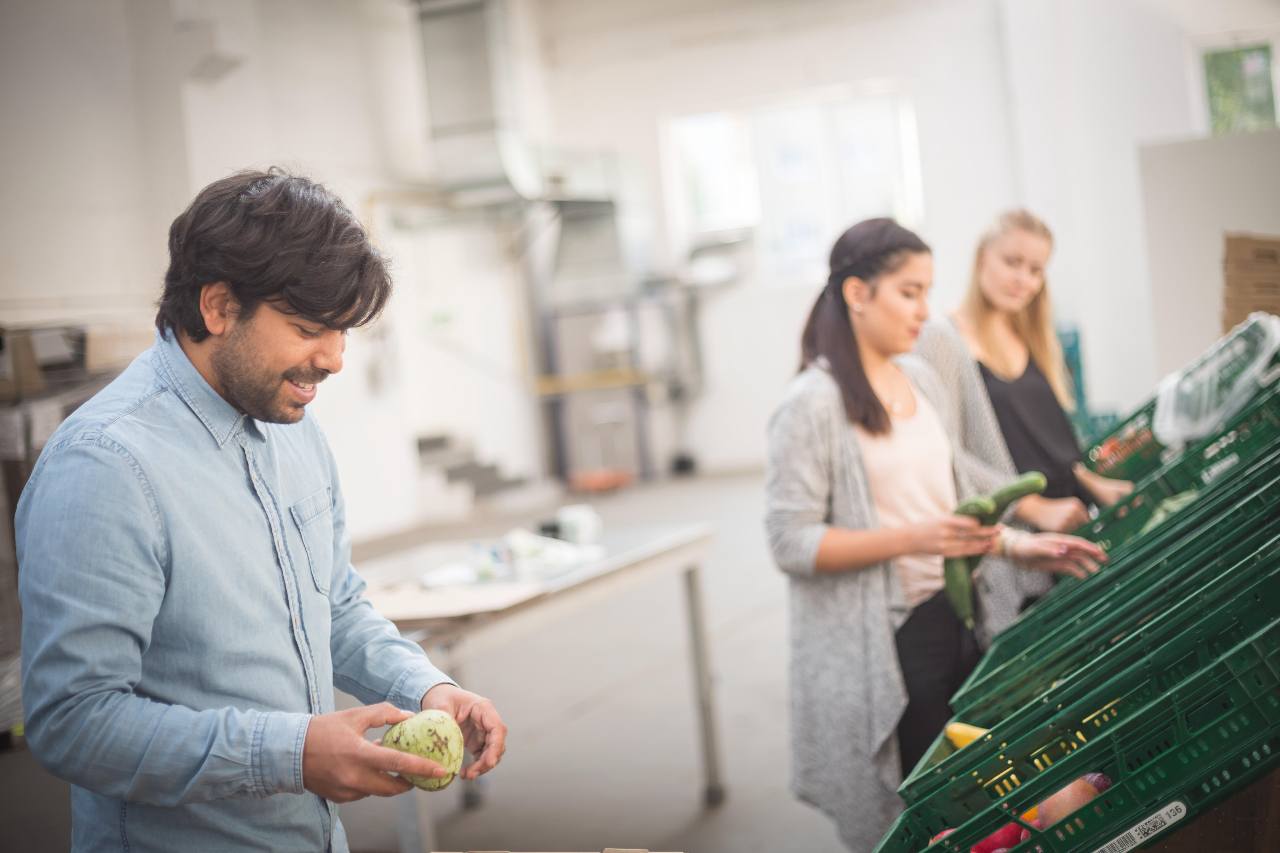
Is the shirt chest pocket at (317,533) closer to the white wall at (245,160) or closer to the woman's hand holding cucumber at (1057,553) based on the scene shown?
the woman's hand holding cucumber at (1057,553)

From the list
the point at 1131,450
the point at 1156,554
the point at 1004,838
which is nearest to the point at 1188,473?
the point at 1156,554

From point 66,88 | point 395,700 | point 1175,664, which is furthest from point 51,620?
point 66,88

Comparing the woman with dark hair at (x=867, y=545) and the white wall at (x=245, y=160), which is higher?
the white wall at (x=245, y=160)

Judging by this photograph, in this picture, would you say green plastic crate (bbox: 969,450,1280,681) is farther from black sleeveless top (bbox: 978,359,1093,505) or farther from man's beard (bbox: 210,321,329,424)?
man's beard (bbox: 210,321,329,424)

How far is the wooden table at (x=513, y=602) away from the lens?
2.82 metres

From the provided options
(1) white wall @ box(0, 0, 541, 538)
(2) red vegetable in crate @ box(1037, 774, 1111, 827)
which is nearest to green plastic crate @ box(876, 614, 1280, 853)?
(2) red vegetable in crate @ box(1037, 774, 1111, 827)

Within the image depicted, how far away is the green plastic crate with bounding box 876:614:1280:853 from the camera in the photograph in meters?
1.21

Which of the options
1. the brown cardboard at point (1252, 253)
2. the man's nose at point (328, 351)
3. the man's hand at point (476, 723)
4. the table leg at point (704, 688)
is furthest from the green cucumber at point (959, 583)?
the table leg at point (704, 688)

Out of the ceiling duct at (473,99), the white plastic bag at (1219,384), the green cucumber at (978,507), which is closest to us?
the green cucumber at (978,507)

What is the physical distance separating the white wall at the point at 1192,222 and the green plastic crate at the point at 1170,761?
106 inches

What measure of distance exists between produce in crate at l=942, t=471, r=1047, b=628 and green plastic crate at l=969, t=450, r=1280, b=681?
0.63ft

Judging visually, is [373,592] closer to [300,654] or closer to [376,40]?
[300,654]

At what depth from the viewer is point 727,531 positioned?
30.1 ft

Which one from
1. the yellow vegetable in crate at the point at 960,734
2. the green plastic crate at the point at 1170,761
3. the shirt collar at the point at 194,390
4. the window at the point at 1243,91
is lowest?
the yellow vegetable in crate at the point at 960,734
